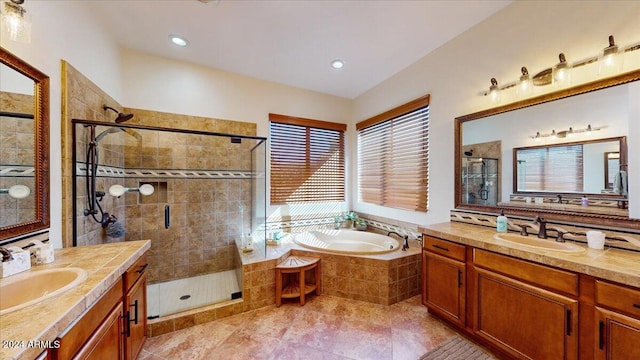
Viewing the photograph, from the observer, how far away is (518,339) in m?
1.50

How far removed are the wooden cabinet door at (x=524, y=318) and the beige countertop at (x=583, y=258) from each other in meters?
0.19

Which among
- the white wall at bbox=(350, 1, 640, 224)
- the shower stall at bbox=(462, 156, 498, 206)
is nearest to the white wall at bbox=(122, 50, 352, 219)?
the white wall at bbox=(350, 1, 640, 224)

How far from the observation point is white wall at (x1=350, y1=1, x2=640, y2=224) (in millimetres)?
1558

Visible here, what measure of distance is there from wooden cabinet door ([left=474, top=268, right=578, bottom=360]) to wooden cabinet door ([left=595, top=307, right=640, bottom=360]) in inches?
3.6

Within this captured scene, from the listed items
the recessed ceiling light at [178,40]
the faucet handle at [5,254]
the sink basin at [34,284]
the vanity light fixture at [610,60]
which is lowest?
the sink basin at [34,284]

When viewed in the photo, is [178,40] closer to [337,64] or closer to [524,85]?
[337,64]

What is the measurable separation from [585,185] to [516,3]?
1618 mm

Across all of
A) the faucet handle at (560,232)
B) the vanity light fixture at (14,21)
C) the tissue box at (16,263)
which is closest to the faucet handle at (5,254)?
the tissue box at (16,263)

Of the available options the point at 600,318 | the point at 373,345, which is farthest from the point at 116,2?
the point at 600,318

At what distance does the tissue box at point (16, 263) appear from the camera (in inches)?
42.8

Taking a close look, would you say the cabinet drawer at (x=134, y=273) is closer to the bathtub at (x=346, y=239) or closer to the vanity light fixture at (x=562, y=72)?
the bathtub at (x=346, y=239)

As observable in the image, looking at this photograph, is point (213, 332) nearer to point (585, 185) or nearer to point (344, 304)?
point (344, 304)

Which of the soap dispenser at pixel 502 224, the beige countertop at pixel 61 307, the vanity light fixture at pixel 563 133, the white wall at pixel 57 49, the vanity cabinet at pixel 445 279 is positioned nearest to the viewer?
the beige countertop at pixel 61 307

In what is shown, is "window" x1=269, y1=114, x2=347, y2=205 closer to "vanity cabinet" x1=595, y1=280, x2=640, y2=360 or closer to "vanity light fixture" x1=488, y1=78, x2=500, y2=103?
"vanity light fixture" x1=488, y1=78, x2=500, y2=103
